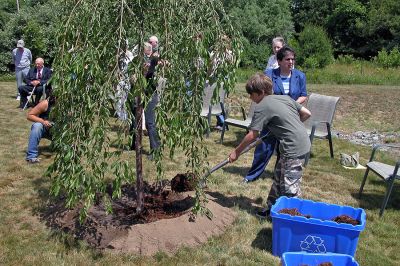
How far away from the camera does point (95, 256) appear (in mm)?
3959

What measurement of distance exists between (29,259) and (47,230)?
543 mm

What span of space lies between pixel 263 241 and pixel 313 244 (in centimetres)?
65

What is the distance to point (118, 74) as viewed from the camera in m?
3.60

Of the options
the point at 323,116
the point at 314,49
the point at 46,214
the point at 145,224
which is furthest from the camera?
the point at 314,49

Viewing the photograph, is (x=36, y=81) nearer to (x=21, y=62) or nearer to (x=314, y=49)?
(x=21, y=62)

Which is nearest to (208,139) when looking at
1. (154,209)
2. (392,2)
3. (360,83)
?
(154,209)

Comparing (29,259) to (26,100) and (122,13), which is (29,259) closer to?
(122,13)

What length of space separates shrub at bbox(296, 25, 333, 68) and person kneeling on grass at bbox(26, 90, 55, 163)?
21.0 m

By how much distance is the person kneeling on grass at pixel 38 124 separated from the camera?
255 inches

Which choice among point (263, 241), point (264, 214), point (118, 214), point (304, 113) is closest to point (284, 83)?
point (304, 113)

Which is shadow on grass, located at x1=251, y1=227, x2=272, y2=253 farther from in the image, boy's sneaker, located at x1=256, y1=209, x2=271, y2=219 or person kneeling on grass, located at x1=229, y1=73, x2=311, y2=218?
person kneeling on grass, located at x1=229, y1=73, x2=311, y2=218

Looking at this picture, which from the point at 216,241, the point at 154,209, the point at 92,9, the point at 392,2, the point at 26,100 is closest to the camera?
the point at 92,9

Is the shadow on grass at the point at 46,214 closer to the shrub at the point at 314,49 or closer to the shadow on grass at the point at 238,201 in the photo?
the shadow on grass at the point at 238,201

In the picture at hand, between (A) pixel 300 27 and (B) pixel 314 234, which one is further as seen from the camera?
(A) pixel 300 27
